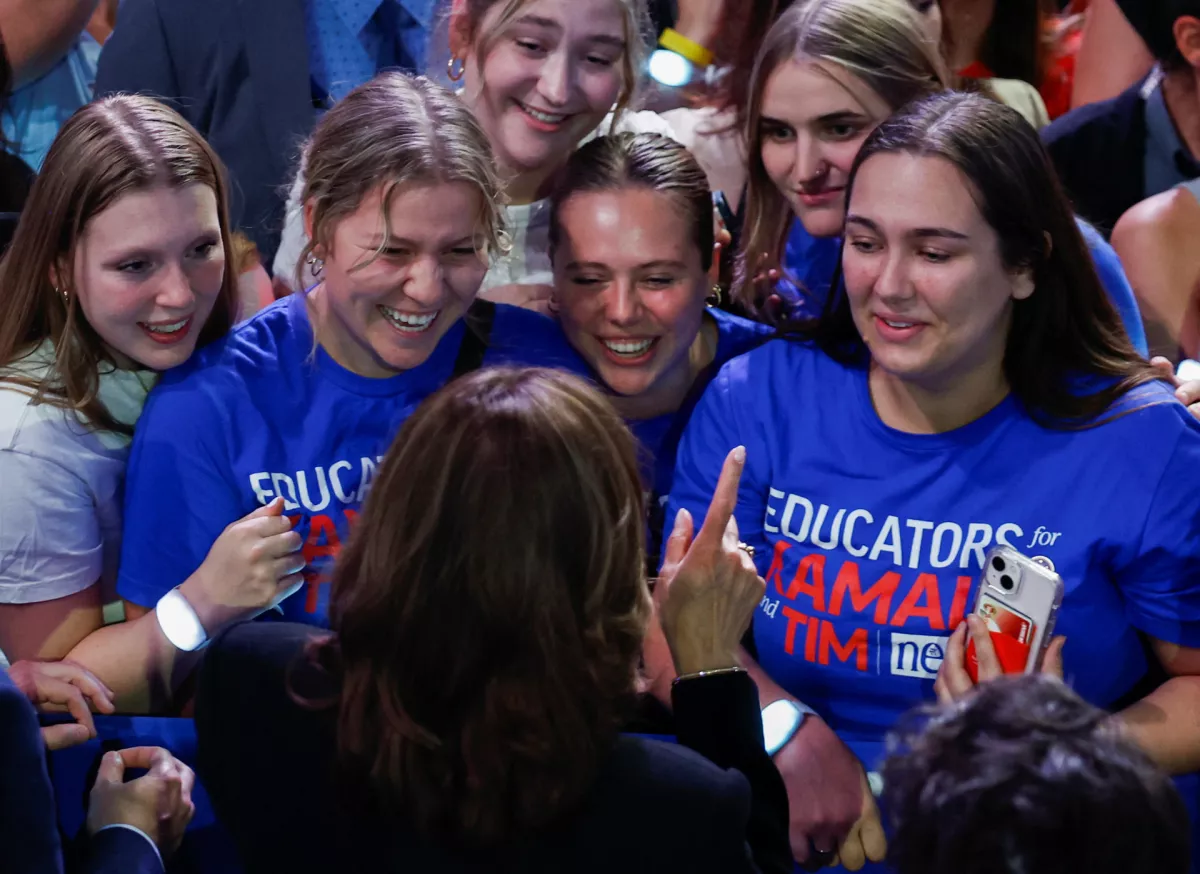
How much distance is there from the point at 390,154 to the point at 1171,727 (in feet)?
4.43

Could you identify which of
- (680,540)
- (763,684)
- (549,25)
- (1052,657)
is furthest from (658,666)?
(549,25)

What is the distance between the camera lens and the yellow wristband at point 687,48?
3.03 m

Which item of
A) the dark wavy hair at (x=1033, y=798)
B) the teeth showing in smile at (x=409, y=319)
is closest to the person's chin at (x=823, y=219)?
the teeth showing in smile at (x=409, y=319)

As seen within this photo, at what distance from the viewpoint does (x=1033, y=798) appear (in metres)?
1.01

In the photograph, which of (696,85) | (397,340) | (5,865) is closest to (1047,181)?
(397,340)

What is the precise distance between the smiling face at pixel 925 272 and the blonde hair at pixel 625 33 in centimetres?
76

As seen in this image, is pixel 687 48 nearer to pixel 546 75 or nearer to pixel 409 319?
pixel 546 75

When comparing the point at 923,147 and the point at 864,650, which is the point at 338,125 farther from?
the point at 864,650

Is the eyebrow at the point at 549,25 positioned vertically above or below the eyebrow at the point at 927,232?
above

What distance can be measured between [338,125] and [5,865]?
1218 mm

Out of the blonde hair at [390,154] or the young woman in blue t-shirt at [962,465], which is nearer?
the young woman in blue t-shirt at [962,465]

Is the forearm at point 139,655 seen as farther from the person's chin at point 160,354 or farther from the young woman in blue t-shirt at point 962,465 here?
the young woman in blue t-shirt at point 962,465

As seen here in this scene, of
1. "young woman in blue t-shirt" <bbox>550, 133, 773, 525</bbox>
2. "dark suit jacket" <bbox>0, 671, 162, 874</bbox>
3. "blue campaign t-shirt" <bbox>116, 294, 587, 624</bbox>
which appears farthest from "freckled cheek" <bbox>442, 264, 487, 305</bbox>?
"dark suit jacket" <bbox>0, 671, 162, 874</bbox>

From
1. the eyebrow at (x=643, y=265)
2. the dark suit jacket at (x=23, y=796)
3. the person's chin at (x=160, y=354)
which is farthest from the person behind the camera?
the eyebrow at (x=643, y=265)
